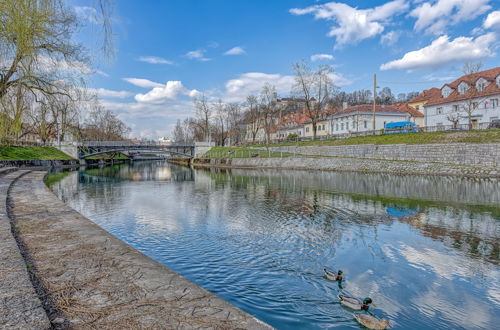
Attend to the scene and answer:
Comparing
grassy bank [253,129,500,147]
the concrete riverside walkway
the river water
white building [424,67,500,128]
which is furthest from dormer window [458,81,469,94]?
the concrete riverside walkway

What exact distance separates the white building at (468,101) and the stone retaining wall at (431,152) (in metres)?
9.50

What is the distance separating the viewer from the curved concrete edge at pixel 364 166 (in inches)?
1260

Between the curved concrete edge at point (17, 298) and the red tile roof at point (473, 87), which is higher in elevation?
the red tile roof at point (473, 87)

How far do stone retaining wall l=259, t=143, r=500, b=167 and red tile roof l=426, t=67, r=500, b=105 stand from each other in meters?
17.7

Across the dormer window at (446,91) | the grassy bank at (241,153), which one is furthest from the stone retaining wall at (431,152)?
the dormer window at (446,91)

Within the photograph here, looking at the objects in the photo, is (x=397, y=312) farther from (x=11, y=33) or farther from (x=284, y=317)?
(x=11, y=33)

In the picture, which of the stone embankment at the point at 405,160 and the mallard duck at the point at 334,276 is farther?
the stone embankment at the point at 405,160

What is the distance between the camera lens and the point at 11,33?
861cm

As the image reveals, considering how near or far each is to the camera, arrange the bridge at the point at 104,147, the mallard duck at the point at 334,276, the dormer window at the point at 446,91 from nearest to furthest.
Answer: the mallard duck at the point at 334,276
the dormer window at the point at 446,91
the bridge at the point at 104,147

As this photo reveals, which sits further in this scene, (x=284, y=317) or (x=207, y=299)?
(x=284, y=317)

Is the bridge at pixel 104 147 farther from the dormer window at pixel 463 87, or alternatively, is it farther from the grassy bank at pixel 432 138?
the dormer window at pixel 463 87

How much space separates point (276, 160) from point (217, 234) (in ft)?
139

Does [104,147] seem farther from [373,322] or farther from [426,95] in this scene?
[426,95]

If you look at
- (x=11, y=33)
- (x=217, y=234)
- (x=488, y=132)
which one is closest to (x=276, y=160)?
(x=488, y=132)
